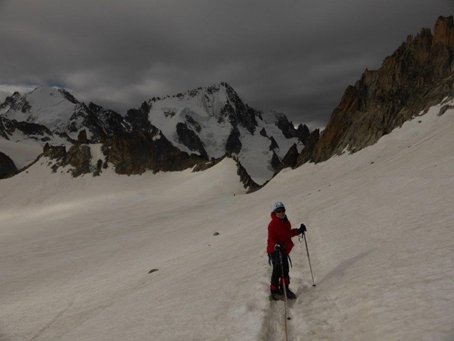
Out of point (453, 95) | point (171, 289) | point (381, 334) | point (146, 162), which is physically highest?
point (146, 162)

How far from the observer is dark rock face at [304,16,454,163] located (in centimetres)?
6275

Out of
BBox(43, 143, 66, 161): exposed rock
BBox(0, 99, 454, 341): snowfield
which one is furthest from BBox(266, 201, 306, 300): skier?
BBox(43, 143, 66, 161): exposed rock


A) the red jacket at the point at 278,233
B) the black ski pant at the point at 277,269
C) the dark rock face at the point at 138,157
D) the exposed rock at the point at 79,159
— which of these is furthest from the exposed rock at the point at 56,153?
the black ski pant at the point at 277,269

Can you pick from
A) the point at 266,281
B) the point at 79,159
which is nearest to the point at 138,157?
the point at 79,159

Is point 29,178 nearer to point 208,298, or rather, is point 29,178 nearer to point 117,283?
point 117,283

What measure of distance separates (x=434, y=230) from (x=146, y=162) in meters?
104

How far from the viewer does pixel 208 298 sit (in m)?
11.6

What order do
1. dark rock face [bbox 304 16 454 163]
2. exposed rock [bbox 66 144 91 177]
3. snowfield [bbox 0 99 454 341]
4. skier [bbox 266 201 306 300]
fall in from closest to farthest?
snowfield [bbox 0 99 454 341], skier [bbox 266 201 306 300], dark rock face [bbox 304 16 454 163], exposed rock [bbox 66 144 91 177]

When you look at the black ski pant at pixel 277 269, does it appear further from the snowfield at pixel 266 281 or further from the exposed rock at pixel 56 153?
the exposed rock at pixel 56 153

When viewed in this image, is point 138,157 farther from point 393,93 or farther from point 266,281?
point 266,281

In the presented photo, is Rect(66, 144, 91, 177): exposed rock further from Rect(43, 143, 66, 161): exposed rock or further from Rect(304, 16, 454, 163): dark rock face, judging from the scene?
Rect(304, 16, 454, 163): dark rock face

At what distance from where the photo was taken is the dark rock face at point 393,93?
6275cm

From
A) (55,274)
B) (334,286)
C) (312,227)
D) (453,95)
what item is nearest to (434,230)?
(334,286)

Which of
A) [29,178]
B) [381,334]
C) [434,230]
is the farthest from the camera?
[29,178]
